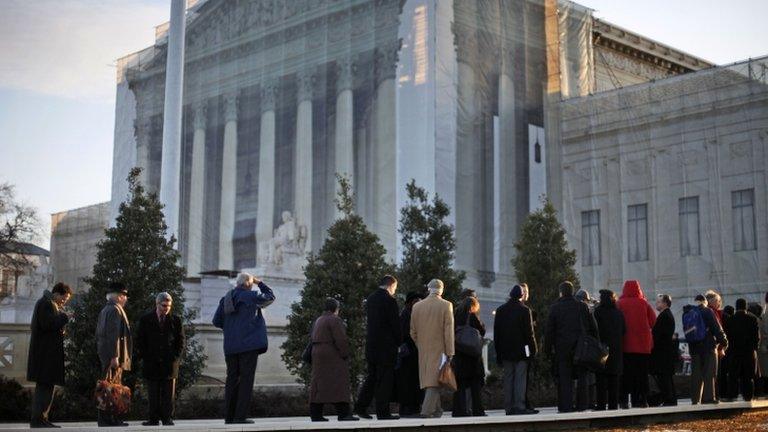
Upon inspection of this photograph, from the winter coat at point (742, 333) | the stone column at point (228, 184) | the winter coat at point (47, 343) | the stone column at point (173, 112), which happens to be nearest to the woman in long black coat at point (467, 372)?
the winter coat at point (47, 343)

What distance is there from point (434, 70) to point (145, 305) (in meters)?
17.7

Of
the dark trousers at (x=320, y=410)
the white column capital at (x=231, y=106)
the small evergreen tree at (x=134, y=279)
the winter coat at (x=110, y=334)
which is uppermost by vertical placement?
the white column capital at (x=231, y=106)

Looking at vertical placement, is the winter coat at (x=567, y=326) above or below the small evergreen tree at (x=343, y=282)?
below

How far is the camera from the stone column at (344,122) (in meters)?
36.0

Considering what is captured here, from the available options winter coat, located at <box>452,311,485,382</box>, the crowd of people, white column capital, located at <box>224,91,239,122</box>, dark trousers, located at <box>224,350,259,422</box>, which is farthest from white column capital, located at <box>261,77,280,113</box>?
dark trousers, located at <box>224,350,259,422</box>

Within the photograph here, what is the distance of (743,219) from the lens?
108 ft

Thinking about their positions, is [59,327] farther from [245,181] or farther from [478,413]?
[245,181]

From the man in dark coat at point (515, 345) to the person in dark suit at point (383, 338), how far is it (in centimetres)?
131

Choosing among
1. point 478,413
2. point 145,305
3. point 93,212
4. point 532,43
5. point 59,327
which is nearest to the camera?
point 59,327

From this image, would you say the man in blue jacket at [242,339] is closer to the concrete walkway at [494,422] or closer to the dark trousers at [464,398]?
the concrete walkway at [494,422]

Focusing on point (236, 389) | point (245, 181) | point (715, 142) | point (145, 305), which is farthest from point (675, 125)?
point (236, 389)

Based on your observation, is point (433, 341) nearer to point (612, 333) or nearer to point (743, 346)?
point (612, 333)

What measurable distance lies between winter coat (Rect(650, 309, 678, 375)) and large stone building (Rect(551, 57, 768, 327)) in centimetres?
1810

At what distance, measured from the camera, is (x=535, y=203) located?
36.9m
